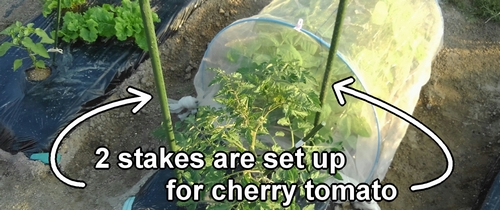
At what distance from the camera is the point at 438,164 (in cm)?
344

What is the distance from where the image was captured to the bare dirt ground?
3160mm

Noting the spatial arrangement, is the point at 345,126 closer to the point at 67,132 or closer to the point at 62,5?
the point at 67,132

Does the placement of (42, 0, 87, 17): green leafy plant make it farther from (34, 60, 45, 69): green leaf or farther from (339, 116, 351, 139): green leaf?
(339, 116, 351, 139): green leaf

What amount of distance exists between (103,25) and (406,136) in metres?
2.58

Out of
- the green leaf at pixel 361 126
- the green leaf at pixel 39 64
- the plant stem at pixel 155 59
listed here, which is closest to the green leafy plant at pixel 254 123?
the plant stem at pixel 155 59

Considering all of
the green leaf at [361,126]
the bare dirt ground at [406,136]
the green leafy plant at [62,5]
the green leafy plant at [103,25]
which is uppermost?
the green leafy plant at [62,5]

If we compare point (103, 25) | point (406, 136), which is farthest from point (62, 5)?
point (406, 136)

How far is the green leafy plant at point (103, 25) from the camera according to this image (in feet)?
11.7

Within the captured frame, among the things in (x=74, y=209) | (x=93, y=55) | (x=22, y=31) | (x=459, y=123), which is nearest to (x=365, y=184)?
(x=459, y=123)

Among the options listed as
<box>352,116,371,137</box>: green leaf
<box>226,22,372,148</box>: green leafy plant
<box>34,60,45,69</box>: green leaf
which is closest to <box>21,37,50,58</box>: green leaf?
<box>34,60,45,69</box>: green leaf

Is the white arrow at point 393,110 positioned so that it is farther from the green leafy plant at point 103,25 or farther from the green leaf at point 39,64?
the green leaf at point 39,64

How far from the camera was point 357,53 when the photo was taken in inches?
101

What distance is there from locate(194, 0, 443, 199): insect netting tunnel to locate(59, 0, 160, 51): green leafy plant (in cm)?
85

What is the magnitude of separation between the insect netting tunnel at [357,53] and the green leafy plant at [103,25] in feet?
2.79
